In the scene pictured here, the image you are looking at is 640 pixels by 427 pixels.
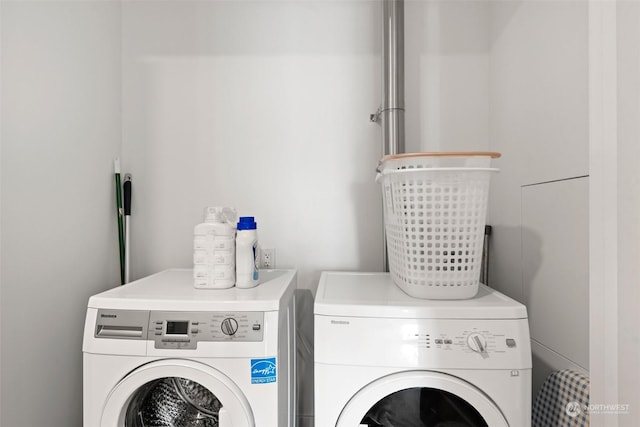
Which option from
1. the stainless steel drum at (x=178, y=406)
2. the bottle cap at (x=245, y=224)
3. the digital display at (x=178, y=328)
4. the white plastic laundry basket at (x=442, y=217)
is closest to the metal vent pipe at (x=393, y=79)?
the white plastic laundry basket at (x=442, y=217)

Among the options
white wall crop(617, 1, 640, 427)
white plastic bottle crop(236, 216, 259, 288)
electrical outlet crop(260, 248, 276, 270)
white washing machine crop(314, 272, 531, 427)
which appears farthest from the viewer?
electrical outlet crop(260, 248, 276, 270)

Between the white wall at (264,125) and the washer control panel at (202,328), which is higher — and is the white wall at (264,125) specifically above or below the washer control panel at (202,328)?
above

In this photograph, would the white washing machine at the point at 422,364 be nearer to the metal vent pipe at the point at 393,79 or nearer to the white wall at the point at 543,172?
the white wall at the point at 543,172

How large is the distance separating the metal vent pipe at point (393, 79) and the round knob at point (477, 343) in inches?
31.4

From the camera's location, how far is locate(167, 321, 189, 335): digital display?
3.31 ft

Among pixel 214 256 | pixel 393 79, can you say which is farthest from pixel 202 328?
pixel 393 79

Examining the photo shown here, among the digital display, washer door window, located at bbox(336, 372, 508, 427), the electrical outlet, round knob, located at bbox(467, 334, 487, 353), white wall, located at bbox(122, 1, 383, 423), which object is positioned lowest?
washer door window, located at bbox(336, 372, 508, 427)

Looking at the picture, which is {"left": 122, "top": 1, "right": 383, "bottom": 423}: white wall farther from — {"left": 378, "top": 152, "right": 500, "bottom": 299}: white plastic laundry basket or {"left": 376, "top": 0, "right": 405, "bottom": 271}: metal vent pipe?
{"left": 378, "top": 152, "right": 500, "bottom": 299}: white plastic laundry basket

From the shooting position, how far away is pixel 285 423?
1123mm

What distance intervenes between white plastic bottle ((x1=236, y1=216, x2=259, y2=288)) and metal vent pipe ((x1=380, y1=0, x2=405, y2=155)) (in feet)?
2.24

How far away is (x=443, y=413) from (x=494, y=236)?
33.6 inches

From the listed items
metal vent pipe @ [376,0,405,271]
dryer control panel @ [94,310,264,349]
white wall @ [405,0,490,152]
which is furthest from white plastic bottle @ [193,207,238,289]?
white wall @ [405,0,490,152]

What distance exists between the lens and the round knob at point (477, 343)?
939 millimetres

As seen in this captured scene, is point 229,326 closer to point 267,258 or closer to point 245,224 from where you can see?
point 245,224
